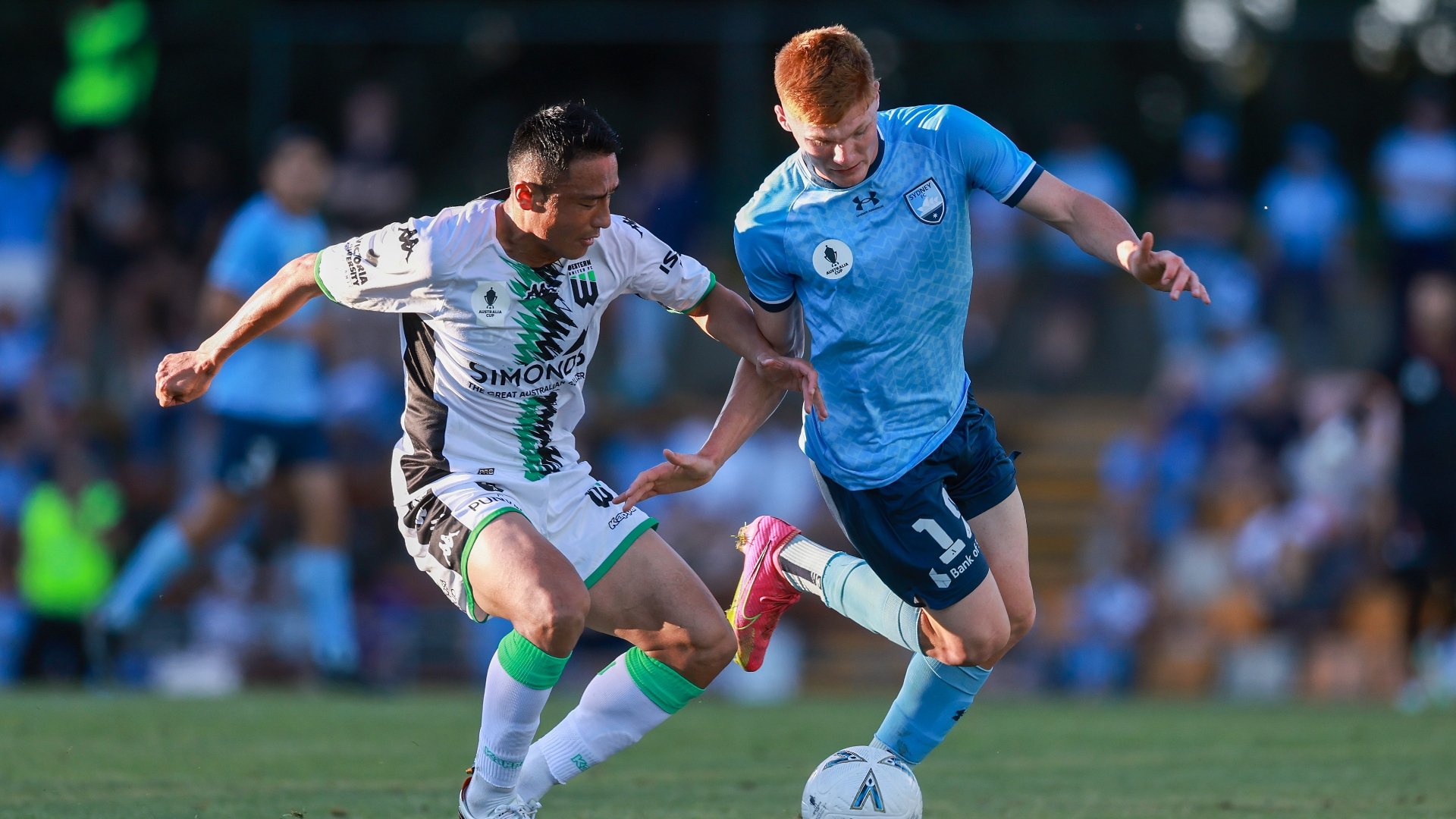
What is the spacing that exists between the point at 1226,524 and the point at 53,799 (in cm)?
969

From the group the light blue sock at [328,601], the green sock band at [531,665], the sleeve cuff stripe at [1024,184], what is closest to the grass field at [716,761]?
the light blue sock at [328,601]

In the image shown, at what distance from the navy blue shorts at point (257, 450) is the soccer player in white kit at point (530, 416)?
4.43 meters

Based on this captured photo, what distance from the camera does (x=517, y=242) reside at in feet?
18.9

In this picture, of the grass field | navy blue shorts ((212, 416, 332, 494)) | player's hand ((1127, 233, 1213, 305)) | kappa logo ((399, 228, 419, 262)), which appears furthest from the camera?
navy blue shorts ((212, 416, 332, 494))

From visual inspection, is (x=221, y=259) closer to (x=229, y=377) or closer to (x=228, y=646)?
(x=229, y=377)

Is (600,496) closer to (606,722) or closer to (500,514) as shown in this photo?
(500,514)

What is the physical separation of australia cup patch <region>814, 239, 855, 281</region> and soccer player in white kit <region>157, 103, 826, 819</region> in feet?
1.05

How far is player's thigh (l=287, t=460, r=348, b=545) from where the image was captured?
10.4 meters

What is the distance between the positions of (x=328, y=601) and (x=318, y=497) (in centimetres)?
63

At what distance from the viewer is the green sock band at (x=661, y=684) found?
231 inches

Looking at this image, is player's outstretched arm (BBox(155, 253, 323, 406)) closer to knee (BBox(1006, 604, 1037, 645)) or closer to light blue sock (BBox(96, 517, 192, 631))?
knee (BBox(1006, 604, 1037, 645))

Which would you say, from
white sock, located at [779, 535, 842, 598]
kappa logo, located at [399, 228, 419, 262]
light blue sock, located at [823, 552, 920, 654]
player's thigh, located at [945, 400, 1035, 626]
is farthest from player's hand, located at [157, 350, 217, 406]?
player's thigh, located at [945, 400, 1035, 626]

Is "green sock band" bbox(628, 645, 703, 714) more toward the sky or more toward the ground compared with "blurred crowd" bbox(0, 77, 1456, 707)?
more toward the sky

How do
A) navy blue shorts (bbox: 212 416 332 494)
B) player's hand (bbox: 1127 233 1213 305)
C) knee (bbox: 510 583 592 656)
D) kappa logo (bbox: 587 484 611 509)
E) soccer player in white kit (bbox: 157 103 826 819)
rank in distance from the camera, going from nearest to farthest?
player's hand (bbox: 1127 233 1213 305) → knee (bbox: 510 583 592 656) → soccer player in white kit (bbox: 157 103 826 819) → kappa logo (bbox: 587 484 611 509) → navy blue shorts (bbox: 212 416 332 494)
